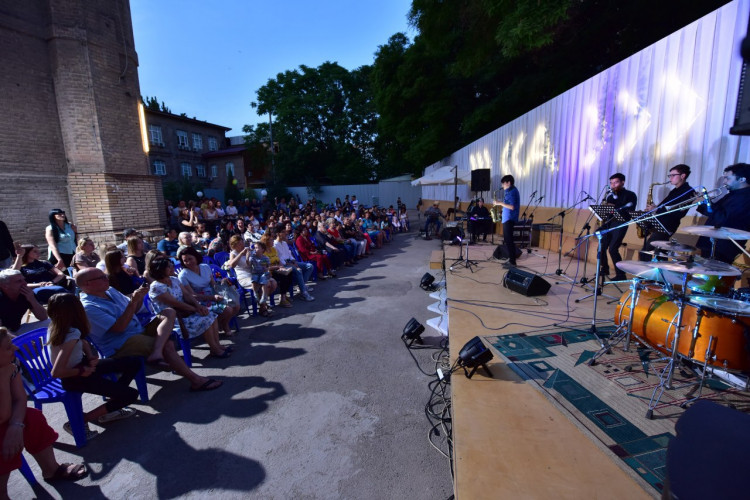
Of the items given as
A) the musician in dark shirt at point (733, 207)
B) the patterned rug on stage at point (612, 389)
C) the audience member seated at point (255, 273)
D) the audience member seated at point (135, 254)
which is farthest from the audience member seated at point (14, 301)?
the musician in dark shirt at point (733, 207)

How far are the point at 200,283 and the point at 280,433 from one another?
254 cm

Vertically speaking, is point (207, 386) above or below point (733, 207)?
below

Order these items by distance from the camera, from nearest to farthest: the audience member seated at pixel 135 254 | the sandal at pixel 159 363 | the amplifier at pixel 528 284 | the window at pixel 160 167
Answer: the sandal at pixel 159 363, the amplifier at pixel 528 284, the audience member seated at pixel 135 254, the window at pixel 160 167

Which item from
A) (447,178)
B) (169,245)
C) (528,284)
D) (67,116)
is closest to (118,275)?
(169,245)

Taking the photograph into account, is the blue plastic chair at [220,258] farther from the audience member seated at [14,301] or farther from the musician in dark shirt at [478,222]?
the musician in dark shirt at [478,222]

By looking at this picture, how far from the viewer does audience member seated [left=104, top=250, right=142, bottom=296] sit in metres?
3.97

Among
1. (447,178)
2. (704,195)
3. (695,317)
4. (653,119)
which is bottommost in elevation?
(695,317)

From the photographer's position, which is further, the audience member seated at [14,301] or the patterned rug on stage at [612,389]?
the audience member seated at [14,301]

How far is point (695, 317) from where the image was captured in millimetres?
2508

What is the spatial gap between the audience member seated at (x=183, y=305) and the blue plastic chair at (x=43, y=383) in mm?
981

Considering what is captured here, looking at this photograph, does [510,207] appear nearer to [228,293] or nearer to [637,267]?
[637,267]

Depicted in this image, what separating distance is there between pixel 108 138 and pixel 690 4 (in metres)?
17.1

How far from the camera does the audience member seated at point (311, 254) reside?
7713 mm

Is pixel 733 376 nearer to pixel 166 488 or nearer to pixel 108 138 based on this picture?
pixel 166 488
